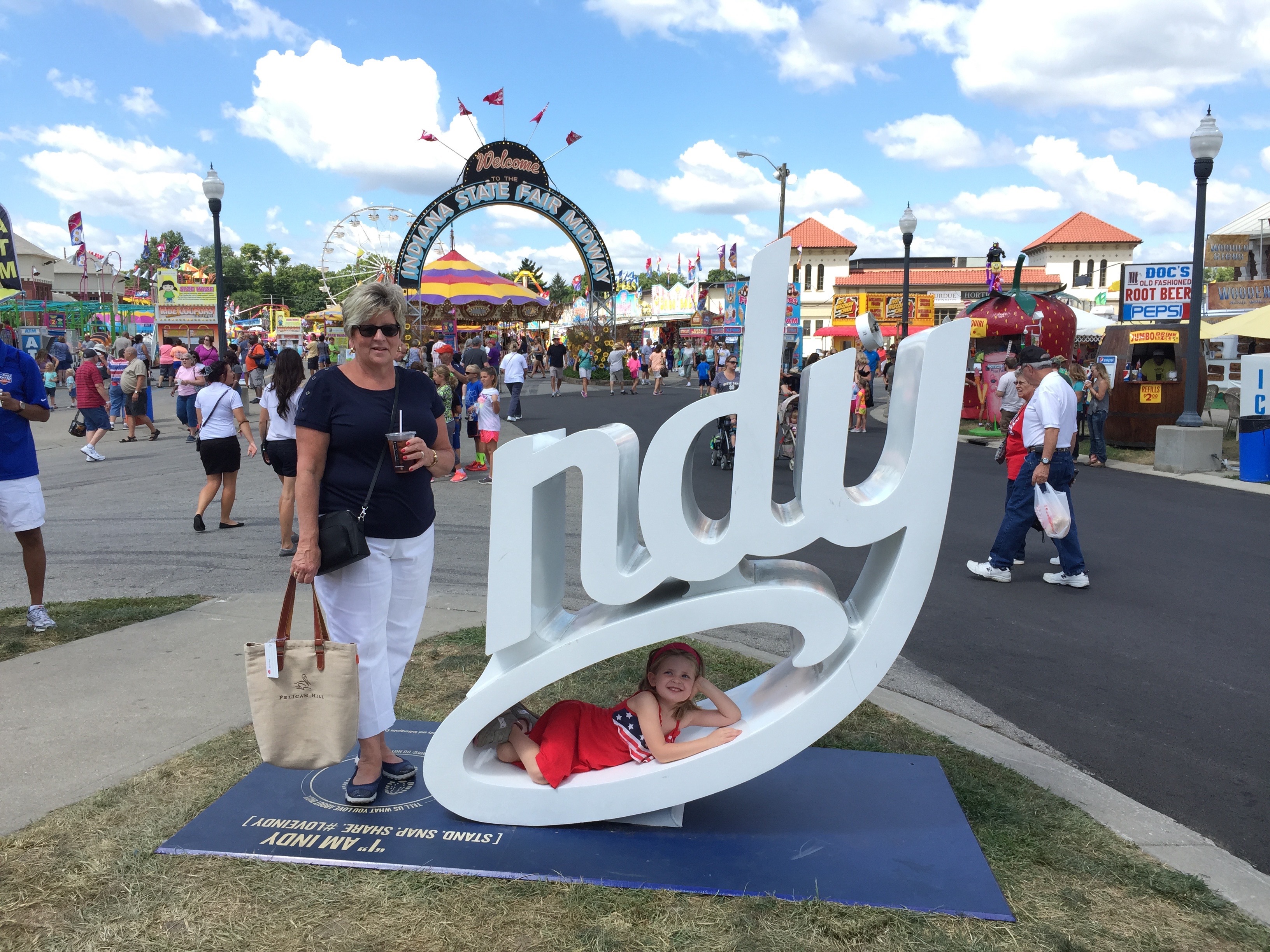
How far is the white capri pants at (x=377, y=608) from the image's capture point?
10.1ft

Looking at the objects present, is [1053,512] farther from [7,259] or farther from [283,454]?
[7,259]

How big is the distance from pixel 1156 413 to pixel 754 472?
14197 mm

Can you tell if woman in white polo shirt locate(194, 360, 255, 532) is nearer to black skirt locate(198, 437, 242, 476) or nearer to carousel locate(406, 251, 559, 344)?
black skirt locate(198, 437, 242, 476)

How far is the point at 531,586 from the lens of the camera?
3006 mm

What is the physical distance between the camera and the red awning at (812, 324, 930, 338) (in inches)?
1109

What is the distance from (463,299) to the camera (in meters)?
28.9

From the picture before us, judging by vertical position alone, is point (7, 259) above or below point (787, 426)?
above

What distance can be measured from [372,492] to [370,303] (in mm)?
637

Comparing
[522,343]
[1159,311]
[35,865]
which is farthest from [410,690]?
[522,343]

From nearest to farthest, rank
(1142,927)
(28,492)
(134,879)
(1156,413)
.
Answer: (1142,927) < (134,879) < (28,492) < (1156,413)

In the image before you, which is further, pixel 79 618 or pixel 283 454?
pixel 283 454

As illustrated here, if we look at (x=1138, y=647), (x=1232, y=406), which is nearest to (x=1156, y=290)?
(x=1232, y=406)

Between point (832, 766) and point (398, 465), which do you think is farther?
point (832, 766)

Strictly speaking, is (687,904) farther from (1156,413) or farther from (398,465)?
(1156,413)
